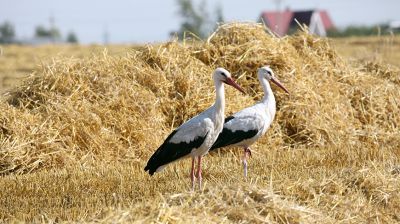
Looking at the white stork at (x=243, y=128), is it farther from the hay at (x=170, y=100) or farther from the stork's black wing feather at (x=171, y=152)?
the hay at (x=170, y=100)

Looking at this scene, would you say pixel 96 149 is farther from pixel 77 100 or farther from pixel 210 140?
pixel 210 140

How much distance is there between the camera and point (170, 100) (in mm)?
10867

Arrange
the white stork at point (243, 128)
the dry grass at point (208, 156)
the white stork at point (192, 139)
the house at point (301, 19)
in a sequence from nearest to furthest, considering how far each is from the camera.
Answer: the dry grass at point (208, 156) → the white stork at point (192, 139) → the white stork at point (243, 128) → the house at point (301, 19)

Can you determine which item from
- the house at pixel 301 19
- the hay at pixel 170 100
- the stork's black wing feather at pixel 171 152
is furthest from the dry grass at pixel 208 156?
the house at pixel 301 19

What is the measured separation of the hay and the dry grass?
2cm

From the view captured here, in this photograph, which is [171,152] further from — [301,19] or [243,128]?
[301,19]

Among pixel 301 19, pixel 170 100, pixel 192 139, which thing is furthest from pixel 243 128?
pixel 301 19

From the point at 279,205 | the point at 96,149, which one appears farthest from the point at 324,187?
the point at 96,149

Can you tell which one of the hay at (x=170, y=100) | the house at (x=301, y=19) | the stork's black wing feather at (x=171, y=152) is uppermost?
the stork's black wing feather at (x=171, y=152)

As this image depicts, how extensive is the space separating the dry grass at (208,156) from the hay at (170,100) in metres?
0.02

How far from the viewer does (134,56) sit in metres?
11.6

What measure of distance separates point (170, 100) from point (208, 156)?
45.2 inches

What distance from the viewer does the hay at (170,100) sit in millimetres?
9867

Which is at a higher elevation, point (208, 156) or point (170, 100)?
point (170, 100)
